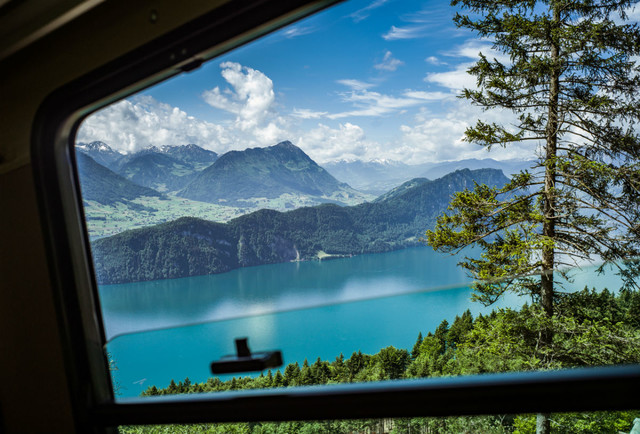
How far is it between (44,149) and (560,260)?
5540 millimetres

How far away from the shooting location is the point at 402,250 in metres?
2.69

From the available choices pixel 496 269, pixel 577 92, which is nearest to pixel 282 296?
pixel 496 269

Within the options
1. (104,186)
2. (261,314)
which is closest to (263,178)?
(104,186)

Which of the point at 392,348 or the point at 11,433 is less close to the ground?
the point at 11,433

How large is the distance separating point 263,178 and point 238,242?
59 cm

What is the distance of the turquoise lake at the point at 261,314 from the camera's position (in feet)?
4.07

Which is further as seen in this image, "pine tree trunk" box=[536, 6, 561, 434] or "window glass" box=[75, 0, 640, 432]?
"pine tree trunk" box=[536, 6, 561, 434]

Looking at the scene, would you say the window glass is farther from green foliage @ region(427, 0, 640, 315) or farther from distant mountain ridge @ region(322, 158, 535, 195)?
green foliage @ region(427, 0, 640, 315)

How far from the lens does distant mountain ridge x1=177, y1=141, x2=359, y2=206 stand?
2.24m

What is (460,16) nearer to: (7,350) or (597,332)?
(597,332)

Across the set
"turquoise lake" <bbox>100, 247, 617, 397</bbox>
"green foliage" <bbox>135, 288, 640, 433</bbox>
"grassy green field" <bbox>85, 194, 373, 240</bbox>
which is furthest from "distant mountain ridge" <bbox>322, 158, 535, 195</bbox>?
"green foliage" <bbox>135, 288, 640, 433</bbox>

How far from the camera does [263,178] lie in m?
2.35

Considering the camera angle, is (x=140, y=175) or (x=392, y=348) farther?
(x=392, y=348)

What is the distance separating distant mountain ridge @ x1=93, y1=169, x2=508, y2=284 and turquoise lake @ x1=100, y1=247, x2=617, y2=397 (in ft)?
0.22
